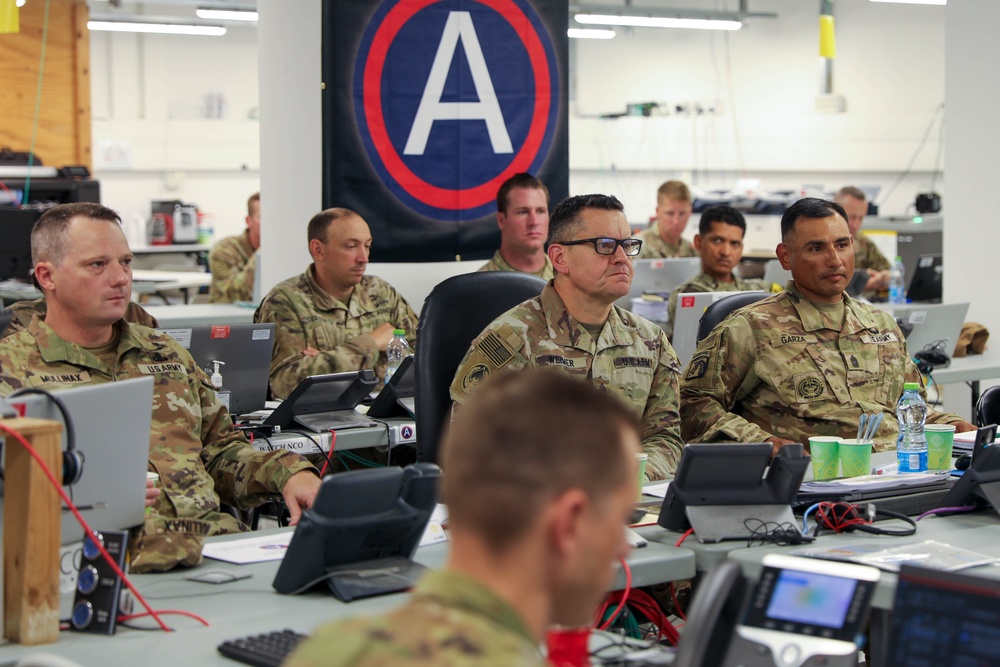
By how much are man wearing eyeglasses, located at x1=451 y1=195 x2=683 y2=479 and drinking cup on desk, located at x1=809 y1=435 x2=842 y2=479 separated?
518 mm

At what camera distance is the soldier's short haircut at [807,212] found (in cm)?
363

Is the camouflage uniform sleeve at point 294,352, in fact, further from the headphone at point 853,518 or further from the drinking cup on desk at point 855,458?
the headphone at point 853,518

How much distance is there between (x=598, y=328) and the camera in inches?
132

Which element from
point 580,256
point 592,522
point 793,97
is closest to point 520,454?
point 592,522

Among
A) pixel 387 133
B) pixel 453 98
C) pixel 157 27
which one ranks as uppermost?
pixel 157 27

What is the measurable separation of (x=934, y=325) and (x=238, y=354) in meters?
3.08

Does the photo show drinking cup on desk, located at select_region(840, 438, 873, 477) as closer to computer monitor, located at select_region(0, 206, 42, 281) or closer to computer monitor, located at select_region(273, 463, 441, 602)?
computer monitor, located at select_region(273, 463, 441, 602)

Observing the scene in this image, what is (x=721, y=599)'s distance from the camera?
140cm

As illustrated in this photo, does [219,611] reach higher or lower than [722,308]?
lower

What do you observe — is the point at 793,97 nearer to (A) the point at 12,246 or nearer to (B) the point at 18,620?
(A) the point at 12,246

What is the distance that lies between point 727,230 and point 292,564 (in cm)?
437

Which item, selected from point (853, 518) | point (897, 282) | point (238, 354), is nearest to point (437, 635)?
point (853, 518)

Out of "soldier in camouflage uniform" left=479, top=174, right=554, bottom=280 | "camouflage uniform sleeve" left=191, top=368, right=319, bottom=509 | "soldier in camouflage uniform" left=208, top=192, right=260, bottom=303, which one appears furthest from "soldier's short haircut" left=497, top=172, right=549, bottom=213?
"soldier in camouflage uniform" left=208, top=192, right=260, bottom=303

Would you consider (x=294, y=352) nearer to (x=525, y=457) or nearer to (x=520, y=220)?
(x=520, y=220)
